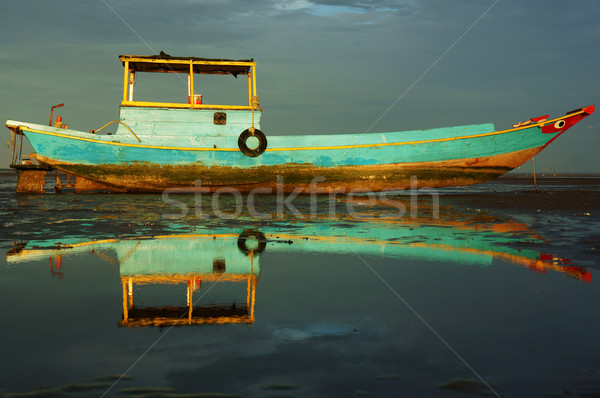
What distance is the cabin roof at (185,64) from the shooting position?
655 inches

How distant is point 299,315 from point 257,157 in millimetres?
13899

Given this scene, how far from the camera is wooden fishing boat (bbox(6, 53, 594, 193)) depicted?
16.8 metres

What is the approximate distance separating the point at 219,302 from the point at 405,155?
47.6 feet

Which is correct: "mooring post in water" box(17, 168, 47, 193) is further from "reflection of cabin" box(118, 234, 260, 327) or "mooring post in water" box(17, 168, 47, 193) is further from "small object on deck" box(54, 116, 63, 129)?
"reflection of cabin" box(118, 234, 260, 327)

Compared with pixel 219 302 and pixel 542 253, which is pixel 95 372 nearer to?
pixel 219 302

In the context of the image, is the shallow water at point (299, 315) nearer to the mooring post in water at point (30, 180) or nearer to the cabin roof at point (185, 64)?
the cabin roof at point (185, 64)

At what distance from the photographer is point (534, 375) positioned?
95.1 inches

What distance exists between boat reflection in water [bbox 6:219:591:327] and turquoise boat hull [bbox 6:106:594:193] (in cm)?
825

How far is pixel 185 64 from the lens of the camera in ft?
55.3

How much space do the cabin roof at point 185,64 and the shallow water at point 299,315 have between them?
10.8m

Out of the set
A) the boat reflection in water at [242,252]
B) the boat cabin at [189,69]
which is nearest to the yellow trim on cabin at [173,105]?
the boat cabin at [189,69]

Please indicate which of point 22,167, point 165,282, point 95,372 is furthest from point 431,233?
point 22,167

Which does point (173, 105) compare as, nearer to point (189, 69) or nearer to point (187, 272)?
point (189, 69)

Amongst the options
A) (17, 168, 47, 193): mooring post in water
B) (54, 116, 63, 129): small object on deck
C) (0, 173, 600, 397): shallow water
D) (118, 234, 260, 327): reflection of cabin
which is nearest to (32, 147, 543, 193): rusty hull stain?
(54, 116, 63, 129): small object on deck
